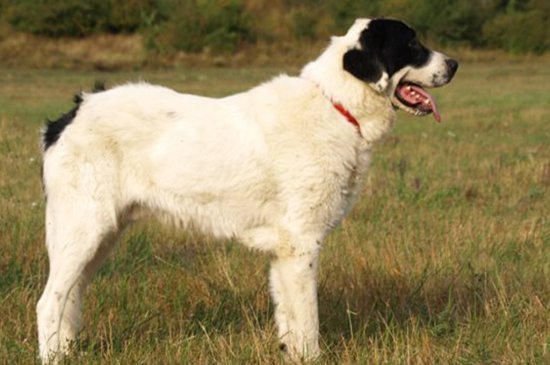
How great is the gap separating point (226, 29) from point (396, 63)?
1778 inches

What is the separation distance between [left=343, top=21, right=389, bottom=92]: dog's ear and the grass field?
1.36 meters

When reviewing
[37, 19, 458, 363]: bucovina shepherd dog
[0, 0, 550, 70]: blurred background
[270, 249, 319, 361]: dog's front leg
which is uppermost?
[37, 19, 458, 363]: bucovina shepherd dog

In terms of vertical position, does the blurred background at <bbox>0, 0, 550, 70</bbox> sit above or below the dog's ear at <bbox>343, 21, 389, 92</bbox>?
below

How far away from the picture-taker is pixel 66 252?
4770 millimetres

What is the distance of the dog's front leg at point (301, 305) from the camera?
4.73m

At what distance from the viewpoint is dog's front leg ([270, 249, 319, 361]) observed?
15.5 ft

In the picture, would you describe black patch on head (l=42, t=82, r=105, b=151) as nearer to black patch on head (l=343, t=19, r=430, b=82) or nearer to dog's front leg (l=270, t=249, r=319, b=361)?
dog's front leg (l=270, t=249, r=319, b=361)

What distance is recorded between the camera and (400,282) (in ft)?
19.6

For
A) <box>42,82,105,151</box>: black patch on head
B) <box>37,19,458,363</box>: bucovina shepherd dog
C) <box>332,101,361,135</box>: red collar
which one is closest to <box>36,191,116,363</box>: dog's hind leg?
<box>37,19,458,363</box>: bucovina shepherd dog

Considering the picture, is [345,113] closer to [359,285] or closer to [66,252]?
[359,285]

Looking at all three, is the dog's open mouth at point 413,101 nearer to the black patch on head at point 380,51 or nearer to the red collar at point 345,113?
the black patch on head at point 380,51

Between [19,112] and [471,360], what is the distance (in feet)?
55.7

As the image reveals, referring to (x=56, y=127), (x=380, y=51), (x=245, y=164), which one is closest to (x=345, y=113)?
(x=380, y=51)

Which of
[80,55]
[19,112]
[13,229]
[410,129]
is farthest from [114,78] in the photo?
[13,229]
